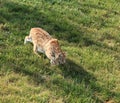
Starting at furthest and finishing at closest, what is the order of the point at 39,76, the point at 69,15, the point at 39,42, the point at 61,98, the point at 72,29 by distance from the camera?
the point at 69,15, the point at 72,29, the point at 39,42, the point at 39,76, the point at 61,98

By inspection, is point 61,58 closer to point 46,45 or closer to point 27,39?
point 46,45

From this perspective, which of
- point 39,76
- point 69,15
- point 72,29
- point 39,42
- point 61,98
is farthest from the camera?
point 69,15

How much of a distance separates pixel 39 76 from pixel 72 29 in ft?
8.25

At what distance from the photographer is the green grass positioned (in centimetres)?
809

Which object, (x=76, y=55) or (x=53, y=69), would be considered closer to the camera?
(x=53, y=69)

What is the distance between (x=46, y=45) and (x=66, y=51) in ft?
2.54

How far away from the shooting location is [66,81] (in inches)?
330

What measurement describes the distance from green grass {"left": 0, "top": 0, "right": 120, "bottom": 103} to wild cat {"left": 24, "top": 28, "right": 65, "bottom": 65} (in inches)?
6.3

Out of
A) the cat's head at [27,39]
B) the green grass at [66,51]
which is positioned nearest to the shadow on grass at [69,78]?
the green grass at [66,51]

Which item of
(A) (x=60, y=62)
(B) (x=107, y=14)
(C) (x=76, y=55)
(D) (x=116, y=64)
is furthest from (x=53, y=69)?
(B) (x=107, y=14)

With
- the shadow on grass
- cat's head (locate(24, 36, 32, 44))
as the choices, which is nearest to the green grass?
the shadow on grass

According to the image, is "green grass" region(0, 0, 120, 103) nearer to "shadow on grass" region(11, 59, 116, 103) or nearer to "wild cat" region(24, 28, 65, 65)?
"shadow on grass" region(11, 59, 116, 103)

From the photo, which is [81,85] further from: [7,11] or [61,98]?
[7,11]

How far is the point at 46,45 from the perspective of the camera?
885 cm
